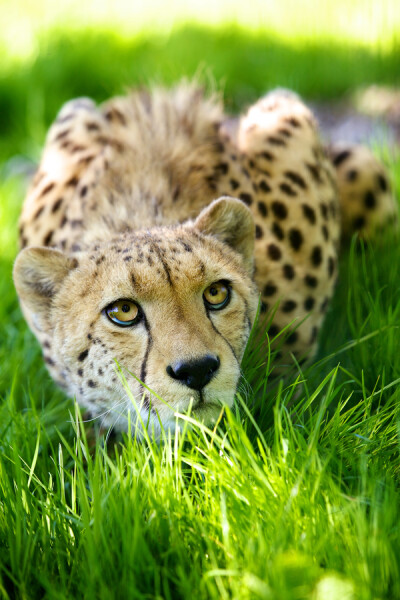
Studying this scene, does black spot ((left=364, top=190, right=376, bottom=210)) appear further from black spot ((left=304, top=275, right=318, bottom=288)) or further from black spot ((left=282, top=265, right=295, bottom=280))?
black spot ((left=282, top=265, right=295, bottom=280))

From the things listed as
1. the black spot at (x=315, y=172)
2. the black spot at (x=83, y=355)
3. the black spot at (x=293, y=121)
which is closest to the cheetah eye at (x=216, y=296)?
the black spot at (x=83, y=355)

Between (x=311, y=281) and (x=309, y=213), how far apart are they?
12.4 inches

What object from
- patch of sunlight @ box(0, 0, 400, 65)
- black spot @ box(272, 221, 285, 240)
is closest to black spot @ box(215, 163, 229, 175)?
black spot @ box(272, 221, 285, 240)

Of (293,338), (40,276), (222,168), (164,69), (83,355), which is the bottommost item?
(293,338)

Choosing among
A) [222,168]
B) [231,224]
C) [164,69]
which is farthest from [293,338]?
[164,69]

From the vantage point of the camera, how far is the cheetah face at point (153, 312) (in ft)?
6.76

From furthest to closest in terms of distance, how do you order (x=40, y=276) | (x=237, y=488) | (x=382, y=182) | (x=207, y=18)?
(x=207, y=18) → (x=382, y=182) → (x=40, y=276) → (x=237, y=488)

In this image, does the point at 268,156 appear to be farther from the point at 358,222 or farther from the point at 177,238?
the point at 177,238

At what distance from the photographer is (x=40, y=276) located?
98.3 inches

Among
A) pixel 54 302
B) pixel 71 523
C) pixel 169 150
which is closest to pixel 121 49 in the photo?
pixel 169 150

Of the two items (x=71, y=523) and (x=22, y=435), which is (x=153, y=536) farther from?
(x=22, y=435)

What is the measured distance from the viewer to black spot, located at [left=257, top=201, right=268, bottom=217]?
10.2 ft

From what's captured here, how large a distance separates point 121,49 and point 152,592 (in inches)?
211

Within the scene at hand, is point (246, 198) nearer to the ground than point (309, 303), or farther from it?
farther from it
